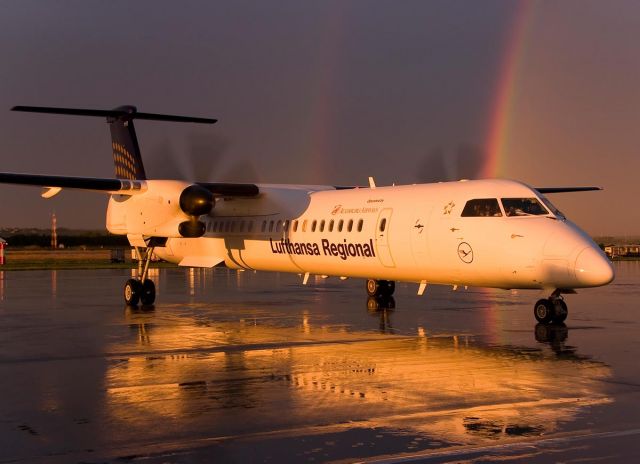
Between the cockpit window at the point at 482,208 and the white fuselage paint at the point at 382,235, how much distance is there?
0.35ft

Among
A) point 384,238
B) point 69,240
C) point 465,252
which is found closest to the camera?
point 465,252

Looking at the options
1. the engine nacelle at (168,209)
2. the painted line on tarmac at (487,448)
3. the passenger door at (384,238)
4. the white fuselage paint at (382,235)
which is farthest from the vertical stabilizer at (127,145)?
the painted line on tarmac at (487,448)

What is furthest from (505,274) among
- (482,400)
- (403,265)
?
(482,400)

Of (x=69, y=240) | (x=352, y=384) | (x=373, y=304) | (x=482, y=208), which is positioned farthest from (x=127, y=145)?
(x=69, y=240)

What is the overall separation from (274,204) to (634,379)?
47.2 feet

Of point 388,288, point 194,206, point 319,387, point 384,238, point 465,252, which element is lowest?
point 319,387

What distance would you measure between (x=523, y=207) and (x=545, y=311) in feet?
6.53

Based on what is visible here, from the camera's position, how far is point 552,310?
15.7 meters

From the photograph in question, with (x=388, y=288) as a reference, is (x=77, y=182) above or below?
above

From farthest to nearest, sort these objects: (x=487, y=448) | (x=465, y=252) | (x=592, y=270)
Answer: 1. (x=465, y=252)
2. (x=592, y=270)
3. (x=487, y=448)

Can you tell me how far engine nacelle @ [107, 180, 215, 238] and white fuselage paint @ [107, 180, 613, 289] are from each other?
0.11 ft

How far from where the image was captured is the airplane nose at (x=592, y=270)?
14.4 metres

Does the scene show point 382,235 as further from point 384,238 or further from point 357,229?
point 357,229

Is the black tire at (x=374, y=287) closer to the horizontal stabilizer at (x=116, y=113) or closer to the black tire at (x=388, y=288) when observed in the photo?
the black tire at (x=388, y=288)
